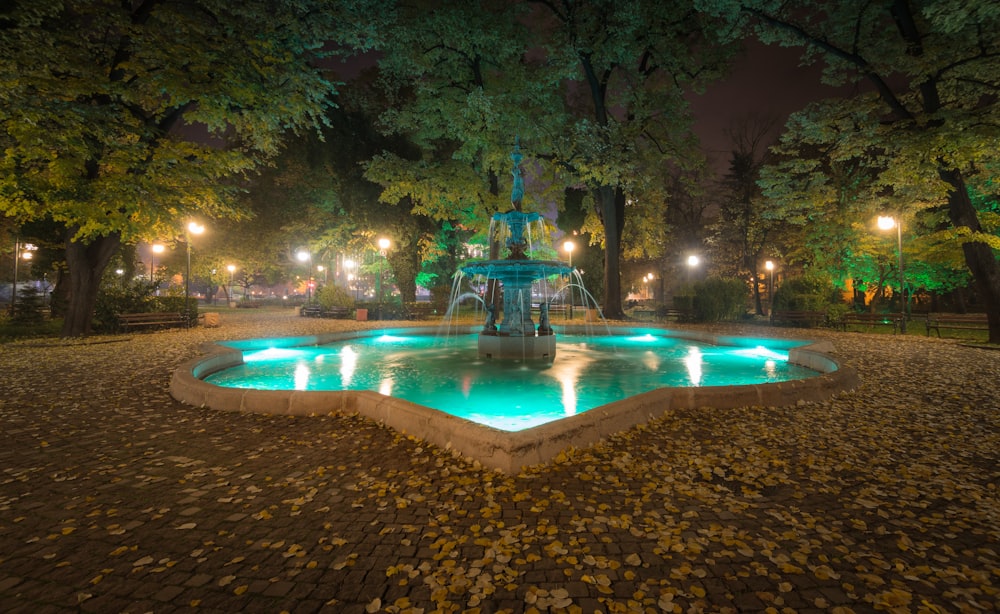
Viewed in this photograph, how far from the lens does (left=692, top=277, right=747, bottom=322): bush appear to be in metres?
23.9

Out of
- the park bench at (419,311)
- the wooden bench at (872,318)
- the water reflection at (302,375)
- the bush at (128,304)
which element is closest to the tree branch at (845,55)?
the wooden bench at (872,318)

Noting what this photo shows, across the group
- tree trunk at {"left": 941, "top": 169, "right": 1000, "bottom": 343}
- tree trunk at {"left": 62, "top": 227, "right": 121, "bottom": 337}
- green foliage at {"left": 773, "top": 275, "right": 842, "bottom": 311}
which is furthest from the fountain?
green foliage at {"left": 773, "top": 275, "right": 842, "bottom": 311}

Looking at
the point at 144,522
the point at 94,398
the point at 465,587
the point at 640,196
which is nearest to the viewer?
the point at 465,587

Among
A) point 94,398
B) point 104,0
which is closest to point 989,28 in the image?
point 94,398

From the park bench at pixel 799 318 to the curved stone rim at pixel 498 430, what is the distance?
50.9 feet

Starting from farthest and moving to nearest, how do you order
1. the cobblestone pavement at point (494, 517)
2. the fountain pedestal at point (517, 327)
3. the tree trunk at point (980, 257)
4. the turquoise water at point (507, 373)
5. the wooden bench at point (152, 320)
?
the wooden bench at point (152, 320) → the tree trunk at point (980, 257) → the fountain pedestal at point (517, 327) → the turquoise water at point (507, 373) → the cobblestone pavement at point (494, 517)

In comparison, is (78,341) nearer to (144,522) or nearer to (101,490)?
(101,490)

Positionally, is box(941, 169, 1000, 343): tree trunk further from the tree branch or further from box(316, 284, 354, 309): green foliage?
box(316, 284, 354, 309): green foliage

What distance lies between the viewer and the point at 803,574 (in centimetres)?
266

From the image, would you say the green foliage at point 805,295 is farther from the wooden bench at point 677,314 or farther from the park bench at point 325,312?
the park bench at point 325,312

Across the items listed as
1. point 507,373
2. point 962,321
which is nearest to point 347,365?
point 507,373

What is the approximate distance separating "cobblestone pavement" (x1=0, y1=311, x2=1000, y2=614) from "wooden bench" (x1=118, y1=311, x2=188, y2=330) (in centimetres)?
1228

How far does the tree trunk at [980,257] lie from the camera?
13672 millimetres

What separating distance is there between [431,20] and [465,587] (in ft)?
72.4
